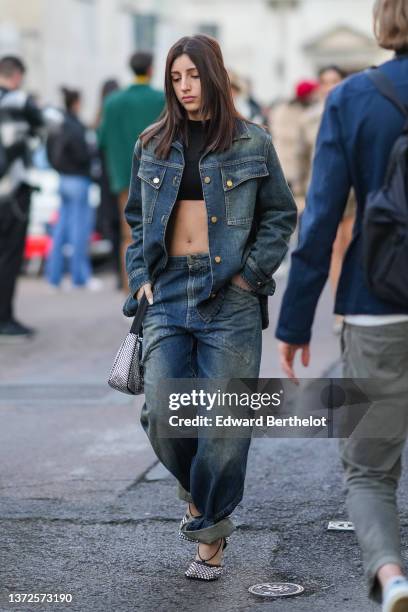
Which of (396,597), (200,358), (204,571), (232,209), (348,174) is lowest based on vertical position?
(204,571)

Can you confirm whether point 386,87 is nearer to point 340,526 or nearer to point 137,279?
point 137,279

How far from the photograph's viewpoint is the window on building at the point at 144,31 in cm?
3219

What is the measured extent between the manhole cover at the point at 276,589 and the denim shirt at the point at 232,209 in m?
0.90

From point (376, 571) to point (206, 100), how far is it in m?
1.70

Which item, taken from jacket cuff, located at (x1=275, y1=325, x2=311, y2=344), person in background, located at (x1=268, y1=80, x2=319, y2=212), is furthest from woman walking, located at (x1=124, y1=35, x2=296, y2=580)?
person in background, located at (x1=268, y1=80, x2=319, y2=212)

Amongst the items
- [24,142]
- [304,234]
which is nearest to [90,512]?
[304,234]

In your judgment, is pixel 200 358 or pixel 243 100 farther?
pixel 243 100

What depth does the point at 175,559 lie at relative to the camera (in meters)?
5.11

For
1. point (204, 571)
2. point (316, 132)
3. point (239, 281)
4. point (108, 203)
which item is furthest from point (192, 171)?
point (108, 203)

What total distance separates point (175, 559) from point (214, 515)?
395mm

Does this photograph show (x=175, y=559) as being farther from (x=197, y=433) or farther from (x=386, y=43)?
(x=386, y=43)

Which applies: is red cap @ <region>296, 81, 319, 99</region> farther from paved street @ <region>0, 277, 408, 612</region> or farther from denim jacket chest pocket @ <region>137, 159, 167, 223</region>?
denim jacket chest pocket @ <region>137, 159, 167, 223</region>

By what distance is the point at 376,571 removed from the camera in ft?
12.6

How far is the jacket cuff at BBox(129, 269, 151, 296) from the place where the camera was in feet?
16.0
